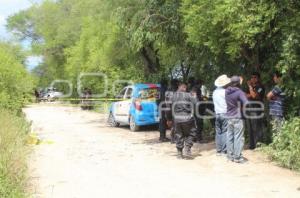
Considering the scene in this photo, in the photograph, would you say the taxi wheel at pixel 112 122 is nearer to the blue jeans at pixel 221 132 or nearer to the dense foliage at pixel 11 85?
the dense foliage at pixel 11 85

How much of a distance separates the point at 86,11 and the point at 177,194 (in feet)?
117

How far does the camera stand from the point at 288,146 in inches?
440

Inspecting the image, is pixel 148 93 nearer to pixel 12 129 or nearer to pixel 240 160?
pixel 12 129

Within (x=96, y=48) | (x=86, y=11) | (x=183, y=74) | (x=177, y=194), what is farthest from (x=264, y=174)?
(x=86, y=11)

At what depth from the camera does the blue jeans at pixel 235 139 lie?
11680 mm

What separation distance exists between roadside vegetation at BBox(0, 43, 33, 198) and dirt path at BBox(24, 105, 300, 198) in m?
0.54

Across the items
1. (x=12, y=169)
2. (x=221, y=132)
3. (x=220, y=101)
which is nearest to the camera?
(x=12, y=169)

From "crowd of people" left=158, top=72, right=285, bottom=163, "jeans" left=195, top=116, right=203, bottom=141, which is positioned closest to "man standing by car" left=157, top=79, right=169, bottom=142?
"jeans" left=195, top=116, right=203, bottom=141

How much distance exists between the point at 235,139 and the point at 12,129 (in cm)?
489

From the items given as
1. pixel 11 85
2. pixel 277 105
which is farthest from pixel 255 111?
pixel 11 85

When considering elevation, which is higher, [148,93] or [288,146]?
[148,93]

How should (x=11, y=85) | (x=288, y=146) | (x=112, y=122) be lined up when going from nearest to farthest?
(x=288, y=146) < (x=11, y=85) < (x=112, y=122)

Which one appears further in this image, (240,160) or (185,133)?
(185,133)

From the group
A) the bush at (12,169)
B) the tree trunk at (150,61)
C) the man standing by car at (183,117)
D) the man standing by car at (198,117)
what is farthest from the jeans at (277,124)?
the tree trunk at (150,61)
